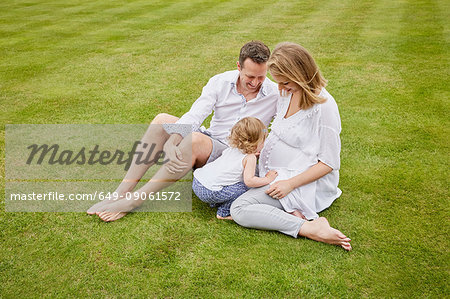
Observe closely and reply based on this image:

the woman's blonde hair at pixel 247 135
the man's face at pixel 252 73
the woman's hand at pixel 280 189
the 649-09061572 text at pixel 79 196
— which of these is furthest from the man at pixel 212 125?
the woman's hand at pixel 280 189

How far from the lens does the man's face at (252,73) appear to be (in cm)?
340

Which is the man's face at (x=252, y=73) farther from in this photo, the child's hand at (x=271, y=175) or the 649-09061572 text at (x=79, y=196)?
the 649-09061572 text at (x=79, y=196)

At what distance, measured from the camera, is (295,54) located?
3.02 m

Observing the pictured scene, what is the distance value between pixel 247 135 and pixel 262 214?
630 millimetres

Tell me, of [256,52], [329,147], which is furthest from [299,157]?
[256,52]

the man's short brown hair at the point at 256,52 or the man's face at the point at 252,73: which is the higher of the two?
the man's short brown hair at the point at 256,52

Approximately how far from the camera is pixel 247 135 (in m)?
3.26

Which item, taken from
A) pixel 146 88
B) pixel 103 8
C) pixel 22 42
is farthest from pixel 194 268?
pixel 103 8

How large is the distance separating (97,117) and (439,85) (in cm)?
499

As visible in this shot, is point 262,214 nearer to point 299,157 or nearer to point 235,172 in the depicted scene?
point 235,172

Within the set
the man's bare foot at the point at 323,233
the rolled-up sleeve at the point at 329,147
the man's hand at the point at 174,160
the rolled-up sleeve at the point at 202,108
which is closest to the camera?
the man's bare foot at the point at 323,233

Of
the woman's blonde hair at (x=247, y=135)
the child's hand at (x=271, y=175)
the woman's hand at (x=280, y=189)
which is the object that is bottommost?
the woman's hand at (x=280, y=189)

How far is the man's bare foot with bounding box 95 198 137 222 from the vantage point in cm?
338

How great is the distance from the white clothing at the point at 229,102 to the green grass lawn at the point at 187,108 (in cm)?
80
